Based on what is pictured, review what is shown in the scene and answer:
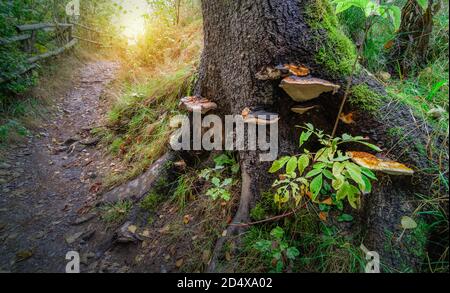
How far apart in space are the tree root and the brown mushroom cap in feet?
2.66

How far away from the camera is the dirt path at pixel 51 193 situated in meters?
2.67

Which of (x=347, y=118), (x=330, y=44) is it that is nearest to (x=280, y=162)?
(x=347, y=118)

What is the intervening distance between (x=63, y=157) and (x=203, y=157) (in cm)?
292

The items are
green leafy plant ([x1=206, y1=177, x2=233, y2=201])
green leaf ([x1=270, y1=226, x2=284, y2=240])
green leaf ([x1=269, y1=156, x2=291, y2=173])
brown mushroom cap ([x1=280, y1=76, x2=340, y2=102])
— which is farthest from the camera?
green leafy plant ([x1=206, y1=177, x2=233, y2=201])

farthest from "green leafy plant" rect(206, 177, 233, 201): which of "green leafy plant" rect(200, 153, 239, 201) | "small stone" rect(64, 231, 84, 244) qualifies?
"small stone" rect(64, 231, 84, 244)

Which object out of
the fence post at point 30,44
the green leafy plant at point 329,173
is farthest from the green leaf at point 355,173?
the fence post at point 30,44

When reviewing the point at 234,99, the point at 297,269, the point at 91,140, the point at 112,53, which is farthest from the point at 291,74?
the point at 112,53

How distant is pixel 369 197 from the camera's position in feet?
6.31

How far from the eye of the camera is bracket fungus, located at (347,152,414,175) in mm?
1664

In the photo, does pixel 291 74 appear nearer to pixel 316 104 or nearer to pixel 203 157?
pixel 316 104

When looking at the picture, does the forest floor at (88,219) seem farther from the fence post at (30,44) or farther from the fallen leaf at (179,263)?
the fence post at (30,44)
